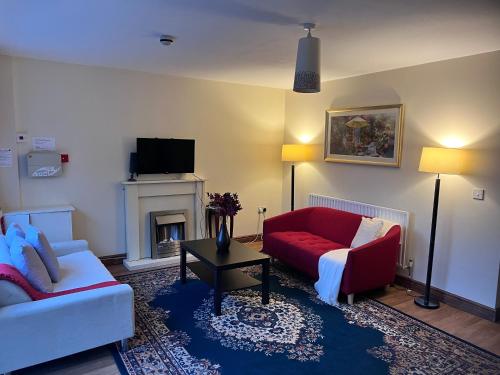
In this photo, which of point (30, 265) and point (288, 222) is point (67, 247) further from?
point (288, 222)

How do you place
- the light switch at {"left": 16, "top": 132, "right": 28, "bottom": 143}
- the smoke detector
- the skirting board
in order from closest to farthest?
the smoke detector
the skirting board
the light switch at {"left": 16, "top": 132, "right": 28, "bottom": 143}

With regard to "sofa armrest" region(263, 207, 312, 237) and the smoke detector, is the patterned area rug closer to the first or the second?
"sofa armrest" region(263, 207, 312, 237)

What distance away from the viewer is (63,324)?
2.45 metres

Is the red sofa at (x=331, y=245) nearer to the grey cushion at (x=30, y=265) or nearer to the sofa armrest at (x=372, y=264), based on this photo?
the sofa armrest at (x=372, y=264)

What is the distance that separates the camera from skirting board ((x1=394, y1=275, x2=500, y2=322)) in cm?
338

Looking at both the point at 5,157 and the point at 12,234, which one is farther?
the point at 5,157

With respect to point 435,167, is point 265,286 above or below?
below

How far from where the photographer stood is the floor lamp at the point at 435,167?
3391mm

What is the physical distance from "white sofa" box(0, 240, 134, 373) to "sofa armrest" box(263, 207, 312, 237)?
7.73 ft

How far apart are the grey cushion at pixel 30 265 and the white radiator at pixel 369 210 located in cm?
344

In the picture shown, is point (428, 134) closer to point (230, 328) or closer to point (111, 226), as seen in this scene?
point (230, 328)

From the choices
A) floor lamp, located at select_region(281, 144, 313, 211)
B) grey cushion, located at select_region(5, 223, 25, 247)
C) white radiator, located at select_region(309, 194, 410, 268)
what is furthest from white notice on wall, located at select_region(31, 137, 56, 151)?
white radiator, located at select_region(309, 194, 410, 268)

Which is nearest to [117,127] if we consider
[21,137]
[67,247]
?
[21,137]

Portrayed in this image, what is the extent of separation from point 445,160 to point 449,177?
1.18 ft
